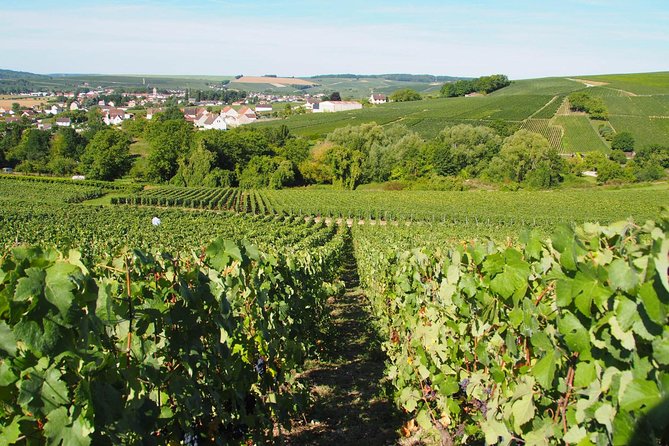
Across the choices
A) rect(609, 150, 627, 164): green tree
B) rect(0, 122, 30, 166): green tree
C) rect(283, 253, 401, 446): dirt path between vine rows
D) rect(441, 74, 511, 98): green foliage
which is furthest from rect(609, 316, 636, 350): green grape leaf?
rect(441, 74, 511, 98): green foliage

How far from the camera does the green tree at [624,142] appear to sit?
7000 cm

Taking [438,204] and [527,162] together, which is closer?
[438,204]

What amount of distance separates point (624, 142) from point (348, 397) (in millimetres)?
76799

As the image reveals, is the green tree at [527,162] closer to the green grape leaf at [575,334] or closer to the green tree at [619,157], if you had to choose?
the green tree at [619,157]

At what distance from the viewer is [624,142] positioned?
70.1 metres

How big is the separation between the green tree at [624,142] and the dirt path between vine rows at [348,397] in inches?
2860

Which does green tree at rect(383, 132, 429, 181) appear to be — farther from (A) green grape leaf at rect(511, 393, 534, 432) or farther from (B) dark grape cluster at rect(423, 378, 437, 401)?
(A) green grape leaf at rect(511, 393, 534, 432)

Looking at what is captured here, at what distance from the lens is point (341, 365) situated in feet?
28.5

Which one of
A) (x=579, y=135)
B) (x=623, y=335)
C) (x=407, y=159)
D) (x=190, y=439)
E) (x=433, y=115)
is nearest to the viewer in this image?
(x=623, y=335)

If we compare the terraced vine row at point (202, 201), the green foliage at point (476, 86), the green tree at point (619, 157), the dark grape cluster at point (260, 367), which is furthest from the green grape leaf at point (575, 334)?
the green foliage at point (476, 86)

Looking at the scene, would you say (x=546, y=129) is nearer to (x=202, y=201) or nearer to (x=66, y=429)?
(x=202, y=201)

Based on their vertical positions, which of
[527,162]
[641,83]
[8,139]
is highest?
[641,83]

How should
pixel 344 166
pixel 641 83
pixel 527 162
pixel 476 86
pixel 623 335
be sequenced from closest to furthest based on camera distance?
pixel 623 335
pixel 527 162
pixel 344 166
pixel 641 83
pixel 476 86

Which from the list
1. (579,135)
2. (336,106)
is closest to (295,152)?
(579,135)
